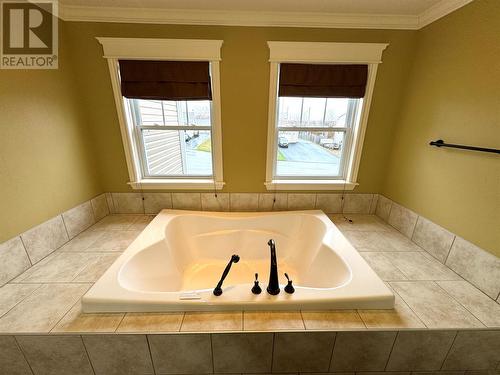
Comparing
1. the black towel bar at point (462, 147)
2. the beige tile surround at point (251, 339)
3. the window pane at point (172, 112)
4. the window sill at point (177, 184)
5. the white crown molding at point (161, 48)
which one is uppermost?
the white crown molding at point (161, 48)

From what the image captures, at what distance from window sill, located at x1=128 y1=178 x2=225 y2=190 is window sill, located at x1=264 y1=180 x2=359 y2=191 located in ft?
1.69

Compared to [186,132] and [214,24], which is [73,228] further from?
[214,24]

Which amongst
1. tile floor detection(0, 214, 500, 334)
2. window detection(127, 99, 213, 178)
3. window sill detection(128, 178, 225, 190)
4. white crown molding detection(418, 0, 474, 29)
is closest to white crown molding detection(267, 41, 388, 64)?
white crown molding detection(418, 0, 474, 29)

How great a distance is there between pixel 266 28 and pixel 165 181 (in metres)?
1.60

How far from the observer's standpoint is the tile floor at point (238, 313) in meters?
0.99

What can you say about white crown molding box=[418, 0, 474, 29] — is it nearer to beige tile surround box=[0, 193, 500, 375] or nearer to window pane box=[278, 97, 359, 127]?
window pane box=[278, 97, 359, 127]

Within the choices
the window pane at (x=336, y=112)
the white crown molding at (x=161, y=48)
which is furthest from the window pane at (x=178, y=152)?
the window pane at (x=336, y=112)

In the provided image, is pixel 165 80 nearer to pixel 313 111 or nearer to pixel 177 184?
pixel 177 184

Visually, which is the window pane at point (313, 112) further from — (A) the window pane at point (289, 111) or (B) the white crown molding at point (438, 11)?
(B) the white crown molding at point (438, 11)

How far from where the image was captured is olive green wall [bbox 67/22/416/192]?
1.61m

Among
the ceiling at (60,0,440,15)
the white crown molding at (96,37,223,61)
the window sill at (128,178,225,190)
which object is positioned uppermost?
the ceiling at (60,0,440,15)

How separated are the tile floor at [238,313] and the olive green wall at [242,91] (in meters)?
0.84

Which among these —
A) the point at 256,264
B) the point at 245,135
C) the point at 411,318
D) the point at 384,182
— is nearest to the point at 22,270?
the point at 256,264

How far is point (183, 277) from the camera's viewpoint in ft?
5.78
